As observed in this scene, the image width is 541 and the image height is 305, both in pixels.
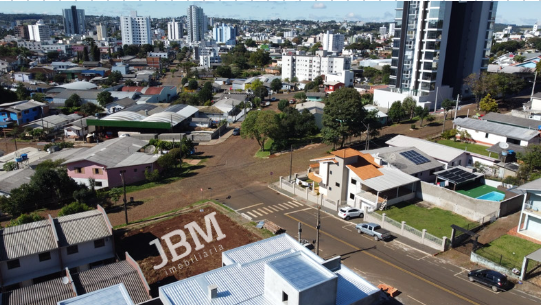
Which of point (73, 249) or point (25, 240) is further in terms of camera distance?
point (73, 249)

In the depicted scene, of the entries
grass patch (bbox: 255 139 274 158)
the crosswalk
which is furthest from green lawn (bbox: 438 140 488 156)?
the crosswalk

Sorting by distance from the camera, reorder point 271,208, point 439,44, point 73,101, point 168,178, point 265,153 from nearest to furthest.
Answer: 1. point 271,208
2. point 168,178
3. point 265,153
4. point 439,44
5. point 73,101

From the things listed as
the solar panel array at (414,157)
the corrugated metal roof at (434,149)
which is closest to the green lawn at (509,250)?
the solar panel array at (414,157)

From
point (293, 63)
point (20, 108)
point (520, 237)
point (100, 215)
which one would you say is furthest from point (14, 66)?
point (520, 237)

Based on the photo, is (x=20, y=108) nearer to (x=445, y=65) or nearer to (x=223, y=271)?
(x=223, y=271)

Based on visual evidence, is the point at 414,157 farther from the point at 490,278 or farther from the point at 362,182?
the point at 490,278

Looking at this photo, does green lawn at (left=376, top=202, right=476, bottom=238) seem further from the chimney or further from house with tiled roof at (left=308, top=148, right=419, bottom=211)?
the chimney

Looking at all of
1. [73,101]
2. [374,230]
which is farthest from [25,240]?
[73,101]
